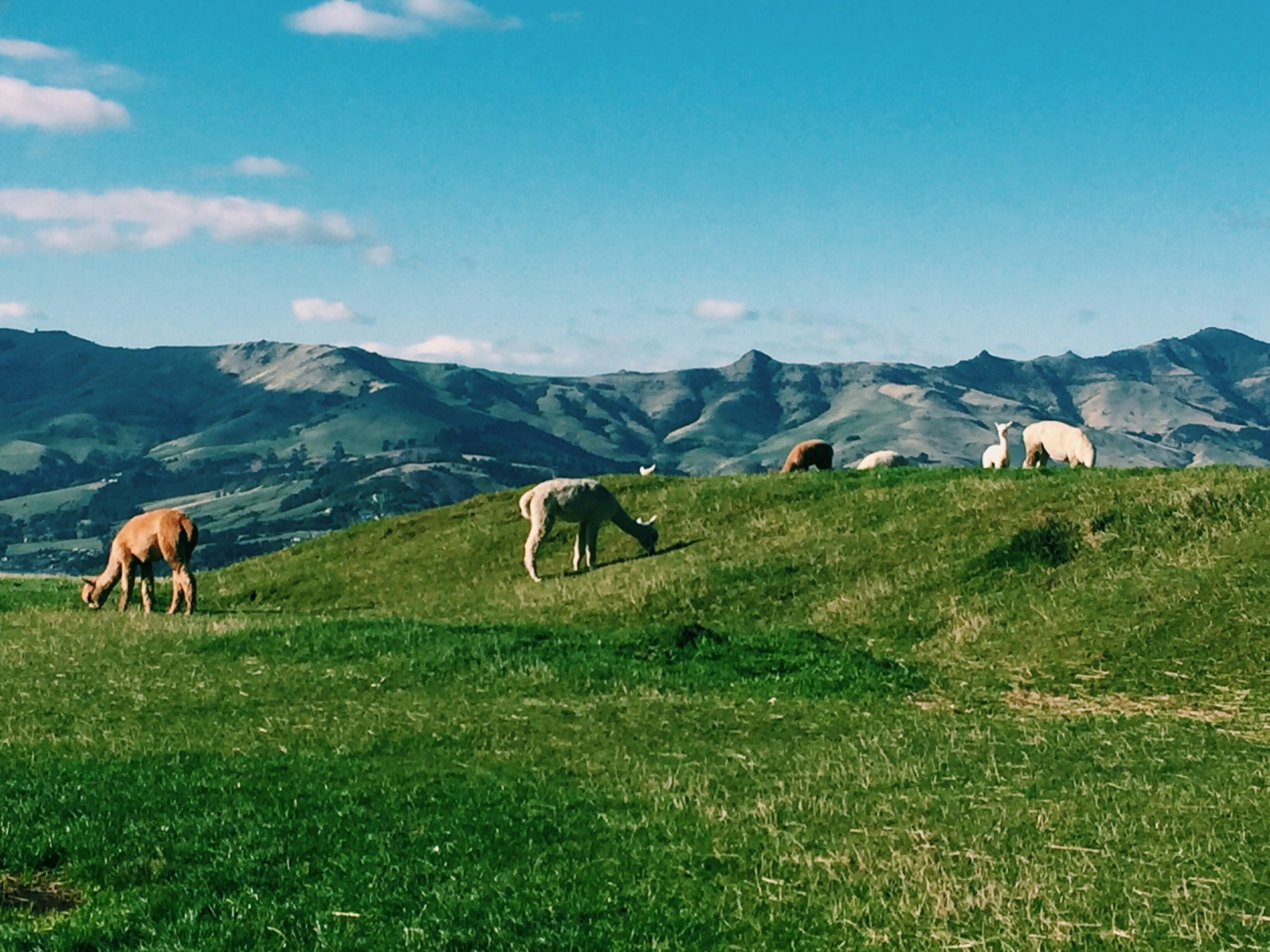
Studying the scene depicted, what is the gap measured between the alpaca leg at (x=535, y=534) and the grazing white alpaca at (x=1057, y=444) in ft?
65.3

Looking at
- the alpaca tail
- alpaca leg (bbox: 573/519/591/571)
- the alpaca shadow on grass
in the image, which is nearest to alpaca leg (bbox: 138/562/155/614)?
the alpaca tail

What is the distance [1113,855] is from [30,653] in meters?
23.5

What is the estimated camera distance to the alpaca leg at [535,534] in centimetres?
3903

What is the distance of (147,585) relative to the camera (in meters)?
37.0

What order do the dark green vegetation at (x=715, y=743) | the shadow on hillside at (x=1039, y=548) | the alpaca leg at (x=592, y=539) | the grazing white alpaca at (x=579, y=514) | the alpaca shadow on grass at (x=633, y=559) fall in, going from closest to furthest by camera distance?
1. the dark green vegetation at (x=715, y=743)
2. the shadow on hillside at (x=1039, y=548)
3. the alpaca shadow on grass at (x=633, y=559)
4. the grazing white alpaca at (x=579, y=514)
5. the alpaca leg at (x=592, y=539)

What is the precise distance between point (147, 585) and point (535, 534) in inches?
484

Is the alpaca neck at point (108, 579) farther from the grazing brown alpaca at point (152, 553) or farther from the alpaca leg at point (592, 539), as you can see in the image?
the alpaca leg at point (592, 539)

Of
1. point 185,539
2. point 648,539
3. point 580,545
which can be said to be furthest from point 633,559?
point 185,539

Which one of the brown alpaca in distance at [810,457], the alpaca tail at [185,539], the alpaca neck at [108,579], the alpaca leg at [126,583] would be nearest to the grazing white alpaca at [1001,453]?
the brown alpaca in distance at [810,457]

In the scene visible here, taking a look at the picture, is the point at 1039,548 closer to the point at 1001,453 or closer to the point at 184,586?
the point at 1001,453

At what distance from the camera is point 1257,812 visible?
14.6 meters

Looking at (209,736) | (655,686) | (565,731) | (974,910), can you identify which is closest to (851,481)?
(655,686)

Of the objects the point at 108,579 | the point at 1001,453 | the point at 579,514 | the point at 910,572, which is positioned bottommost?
the point at 108,579

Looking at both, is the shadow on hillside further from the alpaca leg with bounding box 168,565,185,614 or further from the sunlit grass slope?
the alpaca leg with bounding box 168,565,185,614
